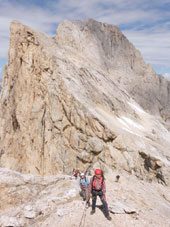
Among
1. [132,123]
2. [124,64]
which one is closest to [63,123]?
[132,123]

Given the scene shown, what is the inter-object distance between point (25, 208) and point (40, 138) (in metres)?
15.8

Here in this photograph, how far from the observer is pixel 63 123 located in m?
21.8

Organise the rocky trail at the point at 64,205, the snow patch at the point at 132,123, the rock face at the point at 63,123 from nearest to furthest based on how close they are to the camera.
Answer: the rocky trail at the point at 64,205
the rock face at the point at 63,123
the snow patch at the point at 132,123

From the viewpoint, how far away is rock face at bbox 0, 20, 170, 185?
1844 centimetres

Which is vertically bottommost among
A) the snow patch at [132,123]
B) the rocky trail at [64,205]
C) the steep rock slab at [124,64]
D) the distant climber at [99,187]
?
the rocky trail at [64,205]

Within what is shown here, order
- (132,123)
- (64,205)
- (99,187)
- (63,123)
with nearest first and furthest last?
(99,187)
(64,205)
(63,123)
(132,123)

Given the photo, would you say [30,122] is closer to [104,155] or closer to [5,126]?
[5,126]

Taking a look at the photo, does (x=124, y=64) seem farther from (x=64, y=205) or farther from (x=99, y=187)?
(x=99, y=187)

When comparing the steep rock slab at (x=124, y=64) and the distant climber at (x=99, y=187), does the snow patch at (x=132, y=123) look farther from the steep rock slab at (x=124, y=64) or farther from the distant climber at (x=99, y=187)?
the steep rock slab at (x=124, y=64)

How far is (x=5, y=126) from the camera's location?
29203mm

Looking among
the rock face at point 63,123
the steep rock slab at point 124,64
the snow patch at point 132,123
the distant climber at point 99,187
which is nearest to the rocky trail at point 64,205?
the distant climber at point 99,187

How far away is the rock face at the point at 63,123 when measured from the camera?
18.4 metres

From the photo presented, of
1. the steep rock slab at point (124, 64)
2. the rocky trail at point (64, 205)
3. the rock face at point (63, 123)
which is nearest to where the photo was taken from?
the rocky trail at point (64, 205)

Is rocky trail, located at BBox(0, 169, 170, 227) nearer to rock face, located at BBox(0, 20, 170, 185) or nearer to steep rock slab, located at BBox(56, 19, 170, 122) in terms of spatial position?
rock face, located at BBox(0, 20, 170, 185)
